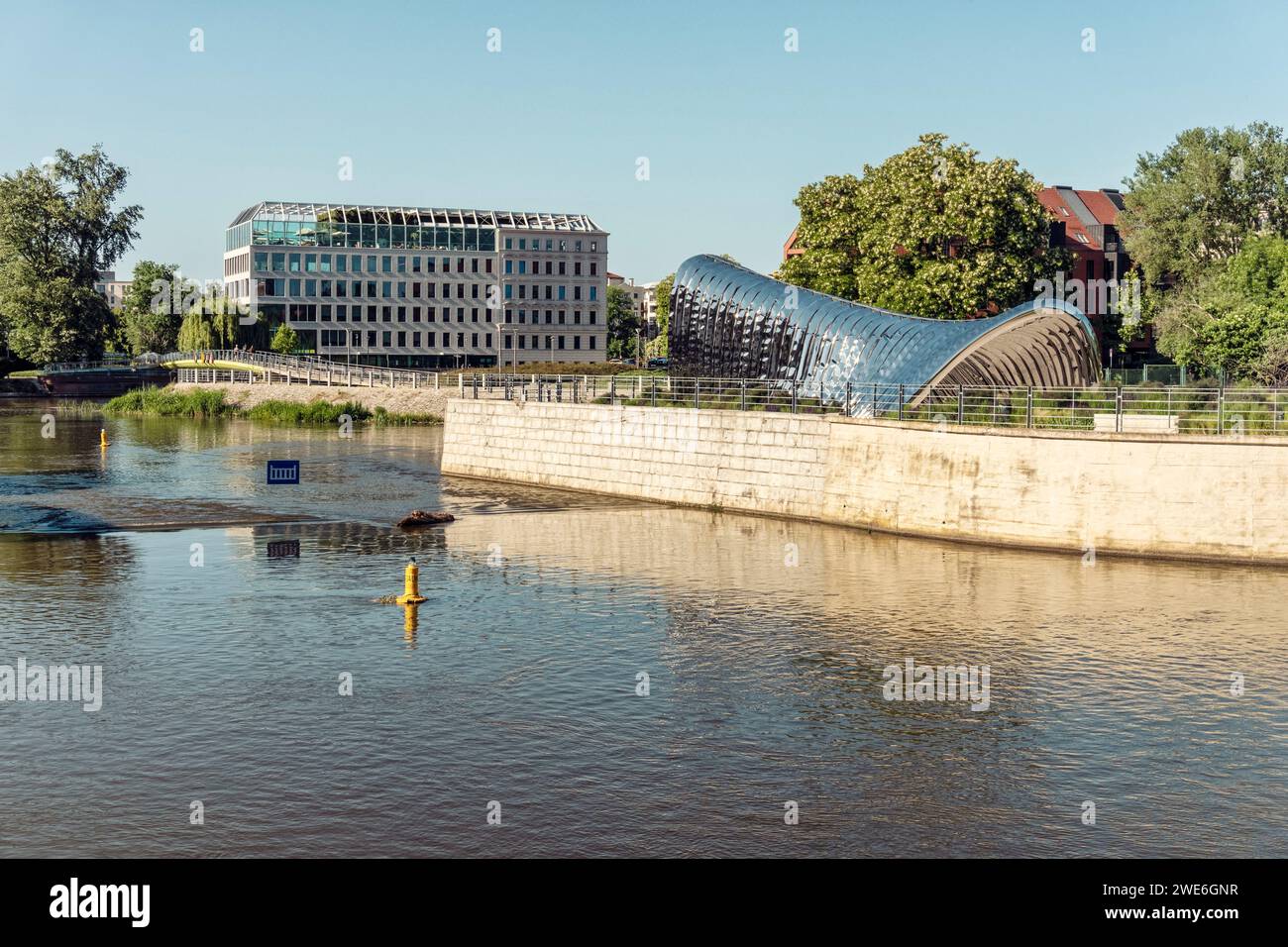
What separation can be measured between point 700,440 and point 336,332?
324 feet

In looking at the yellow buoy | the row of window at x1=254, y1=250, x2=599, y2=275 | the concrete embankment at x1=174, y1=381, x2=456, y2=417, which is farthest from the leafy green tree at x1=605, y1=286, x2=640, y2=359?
the yellow buoy

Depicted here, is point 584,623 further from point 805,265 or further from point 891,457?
point 805,265

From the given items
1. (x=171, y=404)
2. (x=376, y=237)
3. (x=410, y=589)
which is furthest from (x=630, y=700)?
(x=376, y=237)

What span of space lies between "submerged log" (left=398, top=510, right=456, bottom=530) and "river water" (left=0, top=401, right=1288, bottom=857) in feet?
8.60

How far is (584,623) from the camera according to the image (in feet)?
78.8

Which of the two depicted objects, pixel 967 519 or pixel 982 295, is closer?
pixel 967 519

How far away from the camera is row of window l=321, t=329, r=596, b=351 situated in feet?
441

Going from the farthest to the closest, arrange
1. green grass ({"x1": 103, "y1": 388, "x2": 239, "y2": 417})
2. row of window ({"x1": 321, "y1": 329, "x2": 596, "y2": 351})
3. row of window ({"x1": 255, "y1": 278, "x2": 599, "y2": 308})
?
row of window ({"x1": 321, "y1": 329, "x2": 596, "y2": 351}) → row of window ({"x1": 255, "y1": 278, "x2": 599, "y2": 308}) → green grass ({"x1": 103, "y1": 388, "x2": 239, "y2": 417})

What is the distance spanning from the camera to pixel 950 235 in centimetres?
6347

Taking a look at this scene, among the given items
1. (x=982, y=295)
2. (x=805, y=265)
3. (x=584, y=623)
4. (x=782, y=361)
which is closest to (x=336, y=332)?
(x=805, y=265)

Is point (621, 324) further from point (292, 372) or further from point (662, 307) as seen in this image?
point (292, 372)

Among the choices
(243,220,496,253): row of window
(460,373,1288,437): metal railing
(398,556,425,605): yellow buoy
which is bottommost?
(398,556,425,605): yellow buoy

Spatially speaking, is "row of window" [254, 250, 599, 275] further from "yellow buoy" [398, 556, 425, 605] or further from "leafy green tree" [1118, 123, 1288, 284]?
"yellow buoy" [398, 556, 425, 605]
